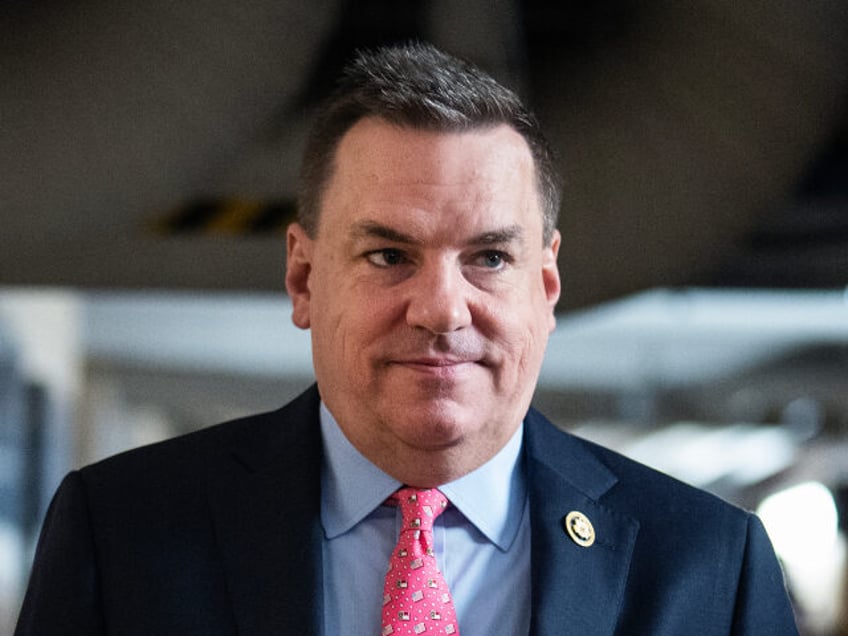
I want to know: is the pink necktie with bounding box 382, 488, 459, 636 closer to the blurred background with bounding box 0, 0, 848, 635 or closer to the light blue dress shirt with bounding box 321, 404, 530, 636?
the light blue dress shirt with bounding box 321, 404, 530, 636

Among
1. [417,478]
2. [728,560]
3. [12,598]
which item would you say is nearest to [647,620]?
[728,560]

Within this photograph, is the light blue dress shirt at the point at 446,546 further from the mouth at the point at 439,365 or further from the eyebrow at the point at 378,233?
the eyebrow at the point at 378,233

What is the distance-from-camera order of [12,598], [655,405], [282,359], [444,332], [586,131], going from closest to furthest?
1. [444,332]
2. [586,131]
3. [12,598]
4. [282,359]
5. [655,405]

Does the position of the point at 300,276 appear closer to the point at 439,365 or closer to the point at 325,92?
the point at 439,365

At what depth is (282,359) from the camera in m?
14.2

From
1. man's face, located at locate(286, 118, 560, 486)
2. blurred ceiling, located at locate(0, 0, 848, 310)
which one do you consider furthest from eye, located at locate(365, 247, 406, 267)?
blurred ceiling, located at locate(0, 0, 848, 310)

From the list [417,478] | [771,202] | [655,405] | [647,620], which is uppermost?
[655,405]

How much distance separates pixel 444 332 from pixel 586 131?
11.0 ft

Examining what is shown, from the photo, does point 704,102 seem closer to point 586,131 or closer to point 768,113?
point 768,113

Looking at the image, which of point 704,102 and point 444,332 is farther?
point 704,102

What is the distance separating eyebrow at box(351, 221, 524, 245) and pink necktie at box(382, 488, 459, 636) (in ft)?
1.20

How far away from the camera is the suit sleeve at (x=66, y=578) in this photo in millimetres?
1829

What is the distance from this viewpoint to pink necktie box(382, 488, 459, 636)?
1828 mm

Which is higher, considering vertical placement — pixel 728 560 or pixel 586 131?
pixel 586 131
